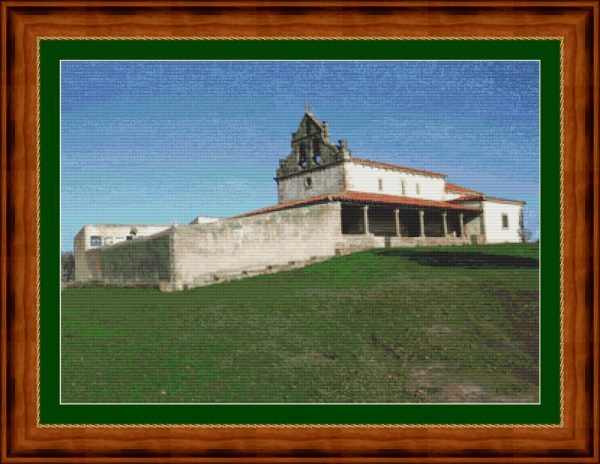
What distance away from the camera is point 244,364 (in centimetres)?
798

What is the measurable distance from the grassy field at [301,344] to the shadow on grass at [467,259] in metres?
1.73

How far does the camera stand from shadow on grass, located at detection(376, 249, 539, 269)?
42.8 ft

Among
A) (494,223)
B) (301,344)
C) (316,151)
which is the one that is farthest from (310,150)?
(301,344)

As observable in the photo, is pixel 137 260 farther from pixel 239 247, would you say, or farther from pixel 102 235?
pixel 239 247

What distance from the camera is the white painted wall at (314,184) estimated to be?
21595mm

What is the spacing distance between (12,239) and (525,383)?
23.4 feet

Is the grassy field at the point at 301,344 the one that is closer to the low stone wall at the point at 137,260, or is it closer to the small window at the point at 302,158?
the low stone wall at the point at 137,260

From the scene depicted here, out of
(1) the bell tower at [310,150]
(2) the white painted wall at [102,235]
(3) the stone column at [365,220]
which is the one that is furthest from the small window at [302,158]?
(2) the white painted wall at [102,235]

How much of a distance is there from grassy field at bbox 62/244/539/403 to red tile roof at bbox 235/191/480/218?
25.7 ft

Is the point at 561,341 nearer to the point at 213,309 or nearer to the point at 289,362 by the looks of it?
the point at 289,362

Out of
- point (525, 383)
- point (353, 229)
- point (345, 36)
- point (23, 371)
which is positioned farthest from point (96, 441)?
point (353, 229)

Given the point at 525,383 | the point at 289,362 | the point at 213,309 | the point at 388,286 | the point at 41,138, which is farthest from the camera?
the point at 388,286

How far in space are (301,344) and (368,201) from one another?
38.8 ft

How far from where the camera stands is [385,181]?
73.4ft
